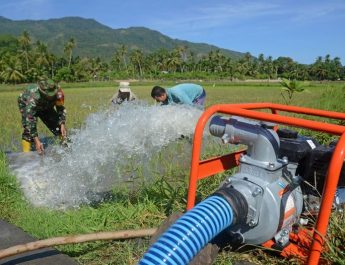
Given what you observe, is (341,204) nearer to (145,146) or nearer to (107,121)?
(145,146)

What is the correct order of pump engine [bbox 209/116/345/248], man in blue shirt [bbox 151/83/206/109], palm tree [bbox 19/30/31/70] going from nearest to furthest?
pump engine [bbox 209/116/345/248], man in blue shirt [bbox 151/83/206/109], palm tree [bbox 19/30/31/70]

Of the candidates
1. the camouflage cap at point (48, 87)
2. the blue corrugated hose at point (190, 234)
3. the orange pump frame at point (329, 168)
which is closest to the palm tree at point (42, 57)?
the camouflage cap at point (48, 87)

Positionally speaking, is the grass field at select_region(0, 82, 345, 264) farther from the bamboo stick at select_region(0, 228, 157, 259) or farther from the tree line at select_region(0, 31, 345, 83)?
the tree line at select_region(0, 31, 345, 83)

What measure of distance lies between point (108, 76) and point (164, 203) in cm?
6775

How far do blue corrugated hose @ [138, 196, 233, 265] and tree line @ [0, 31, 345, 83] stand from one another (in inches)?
2473

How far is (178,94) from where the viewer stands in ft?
18.5

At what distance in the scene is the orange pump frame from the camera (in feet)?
5.28

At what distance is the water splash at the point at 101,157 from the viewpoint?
13.6 ft

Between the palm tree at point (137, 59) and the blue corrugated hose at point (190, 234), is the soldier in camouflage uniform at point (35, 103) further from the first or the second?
the palm tree at point (137, 59)

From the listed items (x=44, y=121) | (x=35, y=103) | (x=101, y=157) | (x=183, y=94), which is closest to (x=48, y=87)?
(x=35, y=103)

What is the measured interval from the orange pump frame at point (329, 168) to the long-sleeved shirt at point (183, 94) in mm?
2848

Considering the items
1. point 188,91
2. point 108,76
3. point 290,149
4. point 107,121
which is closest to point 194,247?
point 290,149

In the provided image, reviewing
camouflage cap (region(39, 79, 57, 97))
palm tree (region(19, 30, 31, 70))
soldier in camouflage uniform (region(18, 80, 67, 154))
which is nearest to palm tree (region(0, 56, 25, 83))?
palm tree (region(19, 30, 31, 70))

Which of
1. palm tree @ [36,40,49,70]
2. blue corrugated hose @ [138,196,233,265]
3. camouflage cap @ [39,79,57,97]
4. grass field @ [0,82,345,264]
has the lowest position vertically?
grass field @ [0,82,345,264]
